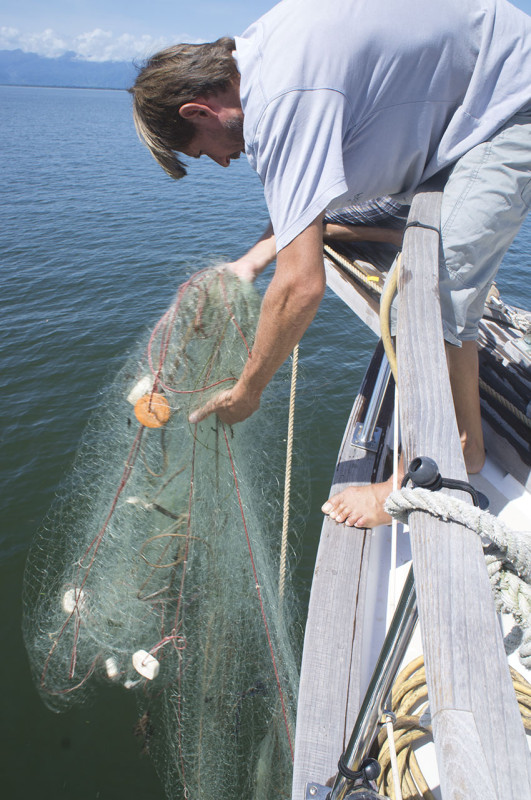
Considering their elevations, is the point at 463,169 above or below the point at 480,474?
above

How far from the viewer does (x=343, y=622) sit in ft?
6.96

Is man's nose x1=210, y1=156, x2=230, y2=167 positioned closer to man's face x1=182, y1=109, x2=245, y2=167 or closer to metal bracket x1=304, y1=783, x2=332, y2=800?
man's face x1=182, y1=109, x2=245, y2=167

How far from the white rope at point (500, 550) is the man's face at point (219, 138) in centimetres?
161

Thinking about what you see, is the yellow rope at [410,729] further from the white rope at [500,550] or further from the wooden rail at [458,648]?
the wooden rail at [458,648]

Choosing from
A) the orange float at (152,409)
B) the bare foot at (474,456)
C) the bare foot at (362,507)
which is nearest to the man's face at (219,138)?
the orange float at (152,409)

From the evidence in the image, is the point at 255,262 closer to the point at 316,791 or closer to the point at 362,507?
the point at 362,507

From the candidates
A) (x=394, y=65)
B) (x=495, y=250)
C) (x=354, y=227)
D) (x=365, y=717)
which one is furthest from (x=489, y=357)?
(x=365, y=717)

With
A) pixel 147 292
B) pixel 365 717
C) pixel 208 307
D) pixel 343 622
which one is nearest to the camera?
pixel 365 717

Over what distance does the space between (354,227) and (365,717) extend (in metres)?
3.03

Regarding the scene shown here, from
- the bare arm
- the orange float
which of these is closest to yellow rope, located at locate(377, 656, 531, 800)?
the orange float

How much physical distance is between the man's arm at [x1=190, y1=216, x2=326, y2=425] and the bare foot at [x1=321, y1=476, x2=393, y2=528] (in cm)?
91

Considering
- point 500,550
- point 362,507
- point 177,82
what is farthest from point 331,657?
point 177,82

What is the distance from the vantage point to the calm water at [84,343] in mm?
4098

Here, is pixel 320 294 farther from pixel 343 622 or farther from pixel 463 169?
pixel 343 622
